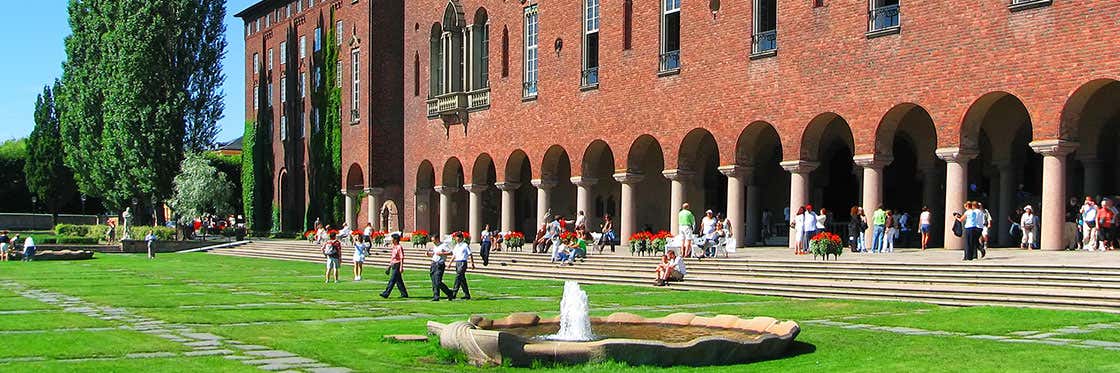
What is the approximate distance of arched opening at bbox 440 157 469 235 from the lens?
57000mm

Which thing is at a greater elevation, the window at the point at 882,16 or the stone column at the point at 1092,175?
the window at the point at 882,16

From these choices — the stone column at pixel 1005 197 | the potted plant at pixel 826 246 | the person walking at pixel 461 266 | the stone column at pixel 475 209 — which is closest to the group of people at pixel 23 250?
the stone column at pixel 475 209

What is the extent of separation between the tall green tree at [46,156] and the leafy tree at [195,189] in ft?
68.9

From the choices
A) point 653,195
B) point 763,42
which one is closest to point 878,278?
point 763,42

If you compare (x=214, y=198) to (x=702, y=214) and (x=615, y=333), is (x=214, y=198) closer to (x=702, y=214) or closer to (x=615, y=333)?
(x=702, y=214)

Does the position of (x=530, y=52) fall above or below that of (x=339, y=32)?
below

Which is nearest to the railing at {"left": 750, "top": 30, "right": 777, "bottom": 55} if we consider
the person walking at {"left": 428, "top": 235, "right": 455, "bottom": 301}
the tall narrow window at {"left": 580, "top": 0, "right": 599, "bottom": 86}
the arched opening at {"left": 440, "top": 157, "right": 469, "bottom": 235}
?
the tall narrow window at {"left": 580, "top": 0, "right": 599, "bottom": 86}

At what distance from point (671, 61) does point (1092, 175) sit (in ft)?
46.0

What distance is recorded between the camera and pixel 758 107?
38500 mm

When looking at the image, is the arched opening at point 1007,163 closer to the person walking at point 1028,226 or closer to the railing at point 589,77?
the person walking at point 1028,226

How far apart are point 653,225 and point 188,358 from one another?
34.0m

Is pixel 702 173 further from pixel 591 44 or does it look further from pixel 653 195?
pixel 591 44

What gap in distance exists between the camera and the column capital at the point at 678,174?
1657 inches

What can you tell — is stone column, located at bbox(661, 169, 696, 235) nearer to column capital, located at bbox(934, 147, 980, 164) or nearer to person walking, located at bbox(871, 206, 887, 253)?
person walking, located at bbox(871, 206, 887, 253)
